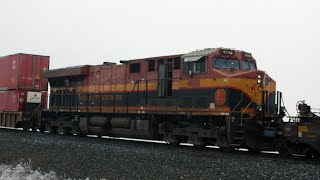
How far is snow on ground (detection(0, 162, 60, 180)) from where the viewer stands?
33.0 feet

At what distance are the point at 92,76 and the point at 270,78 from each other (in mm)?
9622

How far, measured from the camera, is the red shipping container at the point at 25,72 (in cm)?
2514

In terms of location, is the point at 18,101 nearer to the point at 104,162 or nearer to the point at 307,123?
the point at 104,162

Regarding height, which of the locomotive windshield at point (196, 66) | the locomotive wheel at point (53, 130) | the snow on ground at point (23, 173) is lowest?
the snow on ground at point (23, 173)

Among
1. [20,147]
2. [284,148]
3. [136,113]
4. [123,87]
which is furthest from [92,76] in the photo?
[284,148]

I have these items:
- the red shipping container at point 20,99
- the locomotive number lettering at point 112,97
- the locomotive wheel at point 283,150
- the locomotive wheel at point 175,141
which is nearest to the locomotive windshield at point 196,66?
the locomotive wheel at point 175,141

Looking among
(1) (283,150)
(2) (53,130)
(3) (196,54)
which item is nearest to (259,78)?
(3) (196,54)

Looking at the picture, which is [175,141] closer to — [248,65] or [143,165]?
[248,65]

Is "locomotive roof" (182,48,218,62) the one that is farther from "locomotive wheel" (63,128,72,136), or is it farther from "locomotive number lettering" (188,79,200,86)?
"locomotive wheel" (63,128,72,136)

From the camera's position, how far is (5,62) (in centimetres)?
2684

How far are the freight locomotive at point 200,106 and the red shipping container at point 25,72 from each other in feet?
19.7

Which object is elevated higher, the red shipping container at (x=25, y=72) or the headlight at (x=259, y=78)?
the red shipping container at (x=25, y=72)

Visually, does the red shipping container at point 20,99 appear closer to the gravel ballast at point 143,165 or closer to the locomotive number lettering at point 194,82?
the gravel ballast at point 143,165

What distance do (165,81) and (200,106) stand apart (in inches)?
90.2
